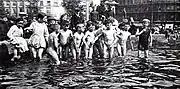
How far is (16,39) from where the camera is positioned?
38.8ft

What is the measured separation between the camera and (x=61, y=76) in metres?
8.94

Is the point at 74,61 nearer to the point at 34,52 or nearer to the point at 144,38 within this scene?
the point at 34,52

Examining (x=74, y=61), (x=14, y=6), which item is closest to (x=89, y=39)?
(x=74, y=61)

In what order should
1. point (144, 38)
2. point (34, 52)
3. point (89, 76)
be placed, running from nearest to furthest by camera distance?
point (89, 76)
point (34, 52)
point (144, 38)

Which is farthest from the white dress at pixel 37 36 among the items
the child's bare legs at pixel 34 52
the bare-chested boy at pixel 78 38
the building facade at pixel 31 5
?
the building facade at pixel 31 5

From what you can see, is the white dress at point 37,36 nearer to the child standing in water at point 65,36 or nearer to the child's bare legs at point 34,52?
the child's bare legs at point 34,52

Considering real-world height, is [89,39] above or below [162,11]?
below

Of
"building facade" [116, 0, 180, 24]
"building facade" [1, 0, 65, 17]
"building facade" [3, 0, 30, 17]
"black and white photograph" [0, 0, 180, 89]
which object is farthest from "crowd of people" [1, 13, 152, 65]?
"building facade" [3, 0, 30, 17]

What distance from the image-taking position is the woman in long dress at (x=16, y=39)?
1160 centimetres

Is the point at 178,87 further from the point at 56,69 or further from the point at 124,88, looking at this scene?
the point at 56,69

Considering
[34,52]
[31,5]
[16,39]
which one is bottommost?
[34,52]

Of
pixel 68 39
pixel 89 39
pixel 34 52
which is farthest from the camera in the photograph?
pixel 89 39

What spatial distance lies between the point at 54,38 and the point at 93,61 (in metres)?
2.62

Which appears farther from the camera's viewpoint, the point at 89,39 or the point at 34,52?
the point at 89,39
